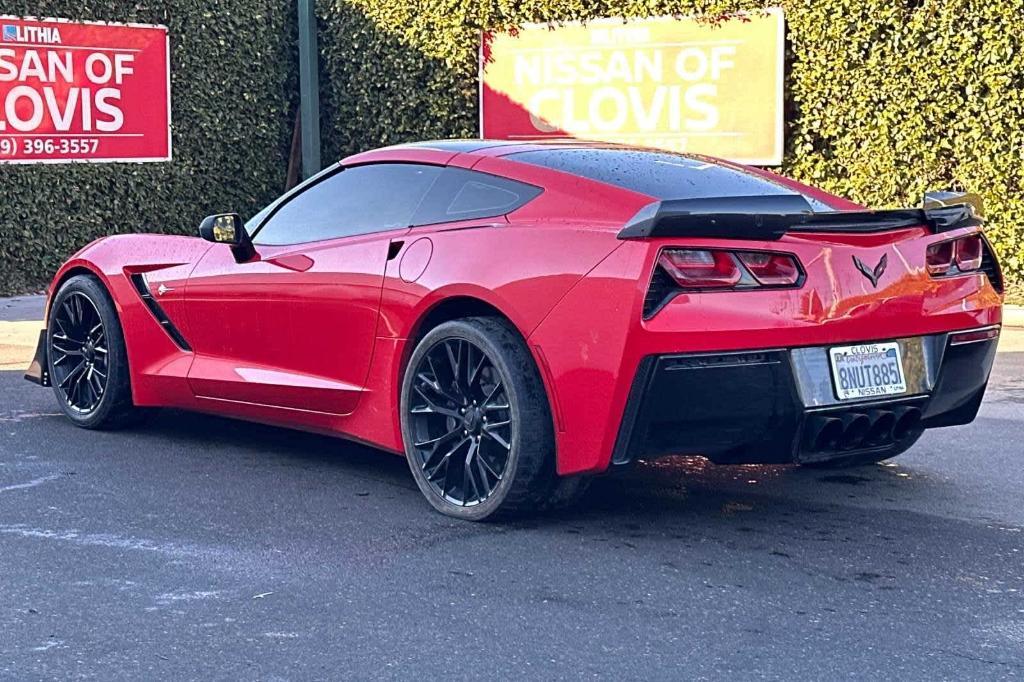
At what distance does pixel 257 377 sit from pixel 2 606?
220 cm

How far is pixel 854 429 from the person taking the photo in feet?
17.6

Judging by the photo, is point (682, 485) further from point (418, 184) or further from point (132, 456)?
point (132, 456)

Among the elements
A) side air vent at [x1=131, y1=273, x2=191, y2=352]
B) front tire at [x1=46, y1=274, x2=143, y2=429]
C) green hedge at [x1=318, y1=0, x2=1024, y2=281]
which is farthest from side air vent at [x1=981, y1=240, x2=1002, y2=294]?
green hedge at [x1=318, y1=0, x2=1024, y2=281]

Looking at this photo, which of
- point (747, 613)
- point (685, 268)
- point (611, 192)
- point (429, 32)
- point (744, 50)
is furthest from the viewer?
point (429, 32)

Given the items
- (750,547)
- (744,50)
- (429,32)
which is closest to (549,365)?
(750,547)

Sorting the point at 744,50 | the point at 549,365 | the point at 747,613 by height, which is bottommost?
the point at 747,613

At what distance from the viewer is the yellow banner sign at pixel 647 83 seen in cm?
1417

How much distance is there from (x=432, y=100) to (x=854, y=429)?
446 inches

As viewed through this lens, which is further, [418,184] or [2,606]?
[418,184]

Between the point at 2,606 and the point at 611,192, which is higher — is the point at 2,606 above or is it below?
below

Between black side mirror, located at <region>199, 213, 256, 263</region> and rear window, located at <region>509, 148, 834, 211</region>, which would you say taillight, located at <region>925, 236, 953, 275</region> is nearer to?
rear window, located at <region>509, 148, 834, 211</region>

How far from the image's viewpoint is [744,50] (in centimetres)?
1423

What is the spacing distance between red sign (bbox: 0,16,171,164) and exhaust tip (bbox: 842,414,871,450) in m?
10.4

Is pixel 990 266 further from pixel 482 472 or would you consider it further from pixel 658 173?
pixel 482 472
